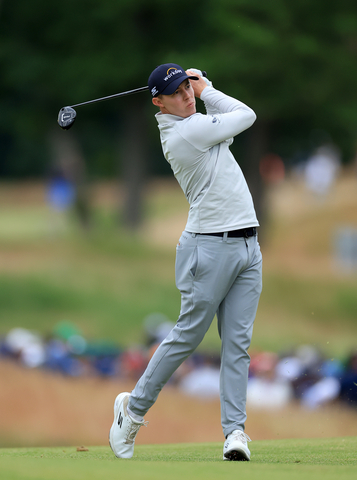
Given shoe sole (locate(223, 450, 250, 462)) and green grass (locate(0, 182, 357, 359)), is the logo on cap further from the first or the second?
green grass (locate(0, 182, 357, 359))

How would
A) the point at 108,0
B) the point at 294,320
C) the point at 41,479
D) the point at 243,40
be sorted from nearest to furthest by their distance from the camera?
the point at 41,479 < the point at 294,320 < the point at 243,40 < the point at 108,0

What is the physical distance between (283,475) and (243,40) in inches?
562

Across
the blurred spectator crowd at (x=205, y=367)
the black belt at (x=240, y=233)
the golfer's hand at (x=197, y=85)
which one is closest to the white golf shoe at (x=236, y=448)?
the black belt at (x=240, y=233)

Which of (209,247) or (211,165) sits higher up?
(211,165)

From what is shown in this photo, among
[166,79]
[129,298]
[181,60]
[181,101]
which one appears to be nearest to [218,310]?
[181,101]

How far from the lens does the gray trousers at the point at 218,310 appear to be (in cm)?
372

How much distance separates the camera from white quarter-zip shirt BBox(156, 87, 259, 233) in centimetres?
364

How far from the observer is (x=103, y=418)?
802cm

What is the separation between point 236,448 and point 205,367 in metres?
5.63

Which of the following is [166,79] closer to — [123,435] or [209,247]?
[209,247]

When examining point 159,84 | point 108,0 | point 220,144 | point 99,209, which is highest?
point 108,0

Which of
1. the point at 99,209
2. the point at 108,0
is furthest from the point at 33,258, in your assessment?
the point at 99,209

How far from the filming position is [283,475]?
3.04m

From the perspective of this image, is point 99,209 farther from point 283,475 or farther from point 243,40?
point 283,475
